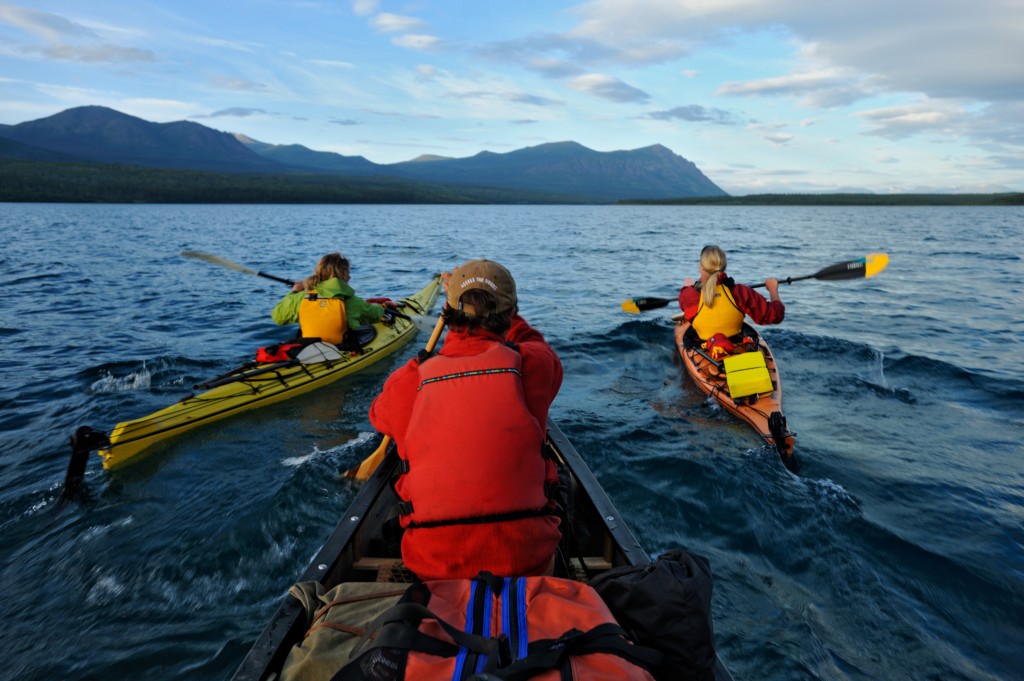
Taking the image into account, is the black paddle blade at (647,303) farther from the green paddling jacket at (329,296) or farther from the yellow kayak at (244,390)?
the green paddling jacket at (329,296)

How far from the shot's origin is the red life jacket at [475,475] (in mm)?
2885

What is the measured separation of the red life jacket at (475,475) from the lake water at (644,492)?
102 inches

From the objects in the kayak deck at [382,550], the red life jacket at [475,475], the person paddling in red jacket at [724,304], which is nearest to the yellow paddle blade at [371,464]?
the kayak deck at [382,550]

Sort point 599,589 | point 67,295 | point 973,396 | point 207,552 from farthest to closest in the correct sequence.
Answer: point 67,295 < point 973,396 < point 207,552 < point 599,589

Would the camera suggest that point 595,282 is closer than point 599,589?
No

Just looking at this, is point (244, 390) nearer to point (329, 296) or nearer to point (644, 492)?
point (329, 296)

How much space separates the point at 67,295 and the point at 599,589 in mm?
22364

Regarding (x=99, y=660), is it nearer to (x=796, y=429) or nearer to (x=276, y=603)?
(x=276, y=603)

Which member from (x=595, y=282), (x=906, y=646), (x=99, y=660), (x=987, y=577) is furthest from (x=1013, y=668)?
(x=595, y=282)

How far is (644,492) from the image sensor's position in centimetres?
686

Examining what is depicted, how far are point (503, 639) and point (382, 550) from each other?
280 centimetres

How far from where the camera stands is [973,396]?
10.0 metres

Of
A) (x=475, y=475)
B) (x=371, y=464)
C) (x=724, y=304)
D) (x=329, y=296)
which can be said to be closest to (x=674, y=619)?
(x=475, y=475)

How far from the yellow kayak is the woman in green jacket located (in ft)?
1.15
